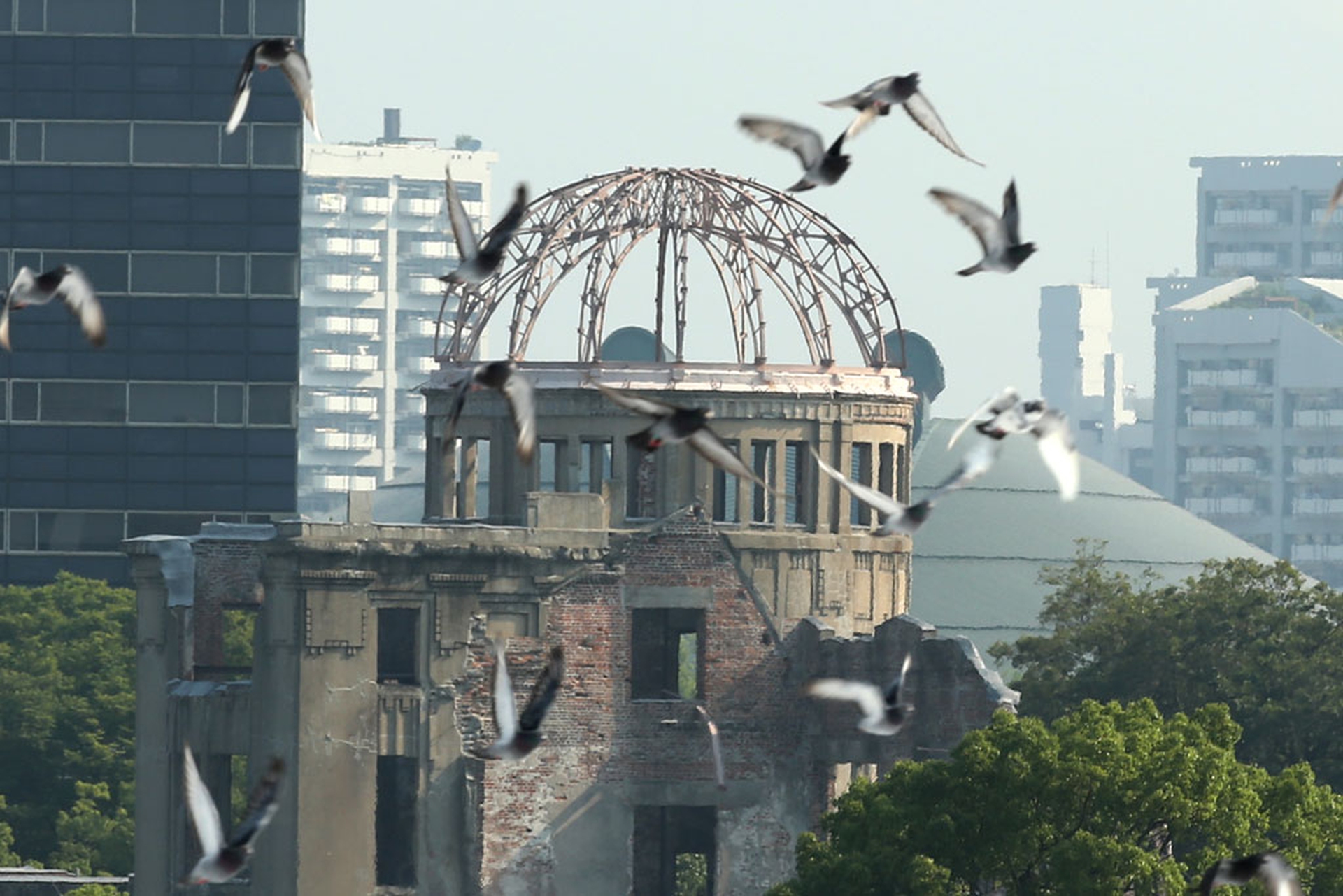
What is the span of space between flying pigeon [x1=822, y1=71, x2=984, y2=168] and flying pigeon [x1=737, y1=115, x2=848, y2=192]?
0.90ft

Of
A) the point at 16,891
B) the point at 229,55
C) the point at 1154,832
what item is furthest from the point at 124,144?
the point at 1154,832

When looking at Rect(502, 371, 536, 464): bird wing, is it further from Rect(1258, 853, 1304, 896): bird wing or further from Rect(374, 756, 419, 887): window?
Rect(374, 756, 419, 887): window

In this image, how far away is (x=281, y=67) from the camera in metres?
30.9

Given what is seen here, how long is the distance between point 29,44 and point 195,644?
55.0m

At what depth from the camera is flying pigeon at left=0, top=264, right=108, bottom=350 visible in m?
30.5

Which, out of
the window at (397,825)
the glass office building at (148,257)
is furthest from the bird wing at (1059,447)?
the glass office building at (148,257)

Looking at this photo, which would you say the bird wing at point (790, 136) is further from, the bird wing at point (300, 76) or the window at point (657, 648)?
the window at point (657, 648)

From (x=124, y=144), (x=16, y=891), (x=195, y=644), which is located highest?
(x=124, y=144)

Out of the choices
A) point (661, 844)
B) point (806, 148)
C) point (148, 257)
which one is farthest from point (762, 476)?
point (148, 257)

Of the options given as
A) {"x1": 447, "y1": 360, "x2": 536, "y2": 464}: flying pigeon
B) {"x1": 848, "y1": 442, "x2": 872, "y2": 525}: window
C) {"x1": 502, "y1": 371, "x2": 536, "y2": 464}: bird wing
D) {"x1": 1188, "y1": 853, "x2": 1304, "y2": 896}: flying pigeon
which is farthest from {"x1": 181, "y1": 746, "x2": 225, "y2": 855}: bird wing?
{"x1": 848, "y1": 442, "x2": 872, "y2": 525}: window

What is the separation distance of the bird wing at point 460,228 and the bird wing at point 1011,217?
4259 mm

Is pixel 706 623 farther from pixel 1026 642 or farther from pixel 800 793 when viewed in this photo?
pixel 1026 642

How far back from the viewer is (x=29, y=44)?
4702 inches

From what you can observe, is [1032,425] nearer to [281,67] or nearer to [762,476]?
[281,67]
